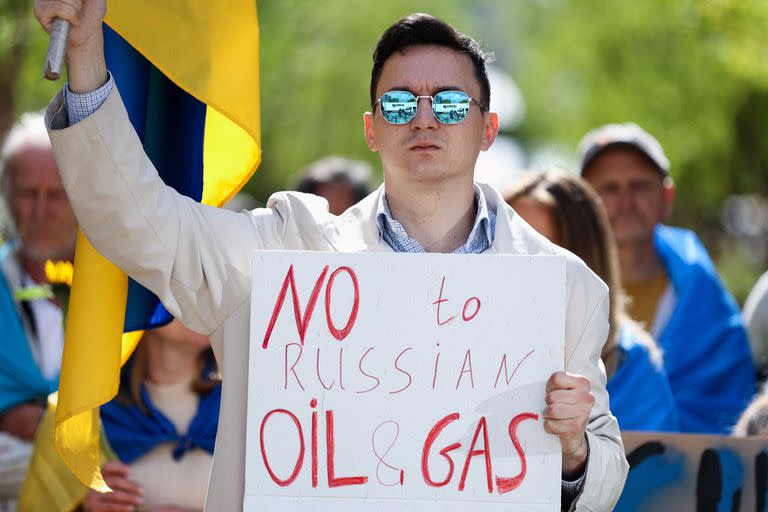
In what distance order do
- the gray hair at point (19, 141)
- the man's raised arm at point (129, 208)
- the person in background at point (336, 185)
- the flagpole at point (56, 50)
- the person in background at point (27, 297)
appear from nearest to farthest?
the flagpole at point (56, 50) < the man's raised arm at point (129, 208) < the person in background at point (27, 297) < the gray hair at point (19, 141) < the person in background at point (336, 185)

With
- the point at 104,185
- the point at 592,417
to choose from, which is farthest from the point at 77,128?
the point at 592,417

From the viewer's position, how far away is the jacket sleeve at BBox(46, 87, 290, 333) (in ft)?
8.00

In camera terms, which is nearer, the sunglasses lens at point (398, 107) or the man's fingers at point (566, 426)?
the man's fingers at point (566, 426)

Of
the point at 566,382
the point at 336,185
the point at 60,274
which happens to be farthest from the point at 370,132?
the point at 336,185

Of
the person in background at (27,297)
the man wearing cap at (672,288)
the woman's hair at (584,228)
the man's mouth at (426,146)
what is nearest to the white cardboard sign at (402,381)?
the man's mouth at (426,146)

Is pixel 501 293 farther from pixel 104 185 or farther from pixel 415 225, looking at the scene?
pixel 104 185

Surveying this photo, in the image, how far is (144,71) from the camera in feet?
9.71

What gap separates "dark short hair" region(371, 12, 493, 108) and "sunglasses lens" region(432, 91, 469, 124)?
11 cm

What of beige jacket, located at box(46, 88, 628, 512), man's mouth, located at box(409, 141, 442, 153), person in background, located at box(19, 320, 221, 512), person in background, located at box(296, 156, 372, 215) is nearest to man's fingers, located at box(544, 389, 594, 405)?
beige jacket, located at box(46, 88, 628, 512)

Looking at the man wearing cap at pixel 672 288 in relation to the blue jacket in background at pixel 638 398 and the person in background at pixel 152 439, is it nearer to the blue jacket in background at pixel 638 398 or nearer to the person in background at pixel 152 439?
the blue jacket in background at pixel 638 398

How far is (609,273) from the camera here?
4234mm

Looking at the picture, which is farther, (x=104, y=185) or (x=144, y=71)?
(x=144, y=71)

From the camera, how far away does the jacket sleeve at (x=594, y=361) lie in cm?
269

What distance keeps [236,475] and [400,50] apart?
0.99 m
